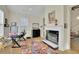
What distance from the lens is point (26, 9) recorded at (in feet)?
8.84

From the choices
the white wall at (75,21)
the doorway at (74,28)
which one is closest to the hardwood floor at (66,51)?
the doorway at (74,28)

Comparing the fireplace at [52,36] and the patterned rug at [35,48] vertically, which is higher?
the fireplace at [52,36]

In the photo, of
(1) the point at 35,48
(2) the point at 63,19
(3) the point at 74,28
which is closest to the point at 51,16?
(2) the point at 63,19

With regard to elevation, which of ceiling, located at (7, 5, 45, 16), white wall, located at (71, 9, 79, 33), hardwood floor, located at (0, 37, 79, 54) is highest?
ceiling, located at (7, 5, 45, 16)

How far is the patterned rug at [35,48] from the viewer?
266 cm

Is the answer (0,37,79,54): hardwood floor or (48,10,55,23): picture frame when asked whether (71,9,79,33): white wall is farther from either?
(48,10,55,23): picture frame

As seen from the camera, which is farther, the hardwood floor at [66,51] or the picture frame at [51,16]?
the picture frame at [51,16]

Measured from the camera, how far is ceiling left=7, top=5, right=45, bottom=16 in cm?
265

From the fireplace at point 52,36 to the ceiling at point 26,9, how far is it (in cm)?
41

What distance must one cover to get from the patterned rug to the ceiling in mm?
525

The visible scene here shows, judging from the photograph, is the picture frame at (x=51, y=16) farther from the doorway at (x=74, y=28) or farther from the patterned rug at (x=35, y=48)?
the patterned rug at (x=35, y=48)

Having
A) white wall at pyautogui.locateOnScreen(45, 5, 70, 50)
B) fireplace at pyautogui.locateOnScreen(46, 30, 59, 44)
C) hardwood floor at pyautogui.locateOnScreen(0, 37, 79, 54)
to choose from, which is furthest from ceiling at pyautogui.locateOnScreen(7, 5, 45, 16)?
hardwood floor at pyautogui.locateOnScreen(0, 37, 79, 54)

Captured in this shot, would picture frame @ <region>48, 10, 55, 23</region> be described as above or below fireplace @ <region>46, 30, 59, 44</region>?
above

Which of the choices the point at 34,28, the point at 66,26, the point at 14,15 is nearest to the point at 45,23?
the point at 34,28
